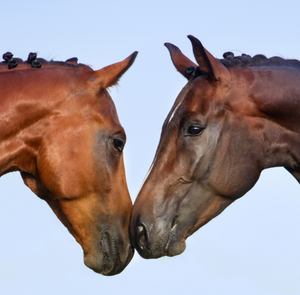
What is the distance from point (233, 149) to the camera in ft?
19.2

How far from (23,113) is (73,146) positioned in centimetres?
64

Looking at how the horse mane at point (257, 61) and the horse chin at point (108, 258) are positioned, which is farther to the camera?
the horse chin at point (108, 258)

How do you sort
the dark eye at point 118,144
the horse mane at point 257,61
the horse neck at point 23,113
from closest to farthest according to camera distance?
the horse neck at point 23,113 < the horse mane at point 257,61 < the dark eye at point 118,144

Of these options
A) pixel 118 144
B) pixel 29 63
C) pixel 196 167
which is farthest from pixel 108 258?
pixel 29 63

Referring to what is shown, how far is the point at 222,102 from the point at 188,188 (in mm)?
982

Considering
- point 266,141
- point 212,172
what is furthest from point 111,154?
point 266,141

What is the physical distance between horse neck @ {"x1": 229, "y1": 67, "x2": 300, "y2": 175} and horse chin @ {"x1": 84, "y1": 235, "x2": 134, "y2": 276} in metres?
1.90

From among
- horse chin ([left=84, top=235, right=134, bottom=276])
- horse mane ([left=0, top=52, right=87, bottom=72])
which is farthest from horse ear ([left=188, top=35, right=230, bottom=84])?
horse chin ([left=84, top=235, right=134, bottom=276])

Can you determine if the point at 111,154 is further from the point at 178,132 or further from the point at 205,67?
the point at 205,67

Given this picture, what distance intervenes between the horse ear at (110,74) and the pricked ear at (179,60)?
702 millimetres

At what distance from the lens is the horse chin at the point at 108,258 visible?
6309 millimetres

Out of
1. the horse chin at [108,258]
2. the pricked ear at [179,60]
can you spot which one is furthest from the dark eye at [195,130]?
the horse chin at [108,258]

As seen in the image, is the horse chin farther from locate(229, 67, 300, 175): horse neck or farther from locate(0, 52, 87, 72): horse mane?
locate(0, 52, 87, 72): horse mane

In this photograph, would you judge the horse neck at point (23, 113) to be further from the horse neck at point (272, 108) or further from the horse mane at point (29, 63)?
the horse neck at point (272, 108)
